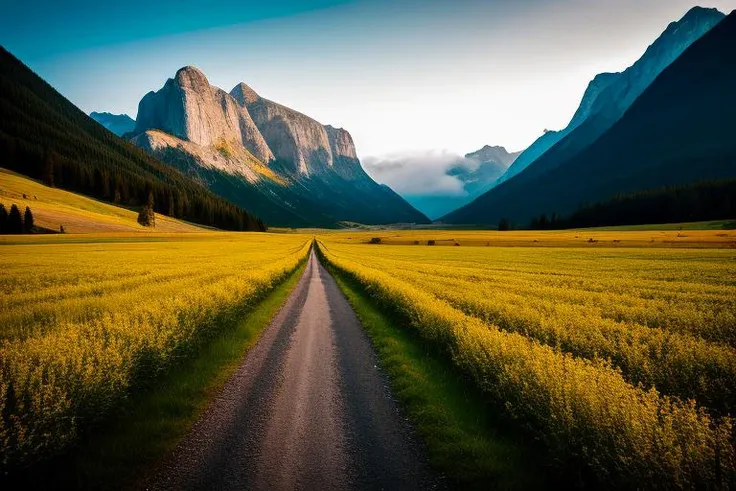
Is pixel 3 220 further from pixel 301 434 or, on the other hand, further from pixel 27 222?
pixel 301 434

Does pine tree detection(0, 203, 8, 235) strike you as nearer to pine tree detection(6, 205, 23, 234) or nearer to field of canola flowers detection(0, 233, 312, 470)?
pine tree detection(6, 205, 23, 234)

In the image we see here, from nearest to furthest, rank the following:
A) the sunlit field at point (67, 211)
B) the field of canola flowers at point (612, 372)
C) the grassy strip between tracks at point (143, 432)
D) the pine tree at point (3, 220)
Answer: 1. the field of canola flowers at point (612, 372)
2. the grassy strip between tracks at point (143, 432)
3. the pine tree at point (3, 220)
4. the sunlit field at point (67, 211)

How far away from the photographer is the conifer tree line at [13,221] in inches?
3017

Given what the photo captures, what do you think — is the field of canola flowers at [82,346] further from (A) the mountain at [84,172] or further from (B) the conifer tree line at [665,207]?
(B) the conifer tree line at [665,207]

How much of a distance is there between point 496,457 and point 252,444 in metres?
5.33

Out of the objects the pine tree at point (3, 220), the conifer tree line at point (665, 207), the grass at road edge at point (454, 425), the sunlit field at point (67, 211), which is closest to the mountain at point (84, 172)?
the sunlit field at point (67, 211)

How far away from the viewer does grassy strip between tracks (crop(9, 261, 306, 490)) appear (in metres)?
6.30

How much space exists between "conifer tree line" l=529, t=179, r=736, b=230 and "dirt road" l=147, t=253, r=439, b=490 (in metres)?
166

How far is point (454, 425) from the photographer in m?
8.21

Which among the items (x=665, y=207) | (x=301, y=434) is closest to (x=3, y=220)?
(x=301, y=434)

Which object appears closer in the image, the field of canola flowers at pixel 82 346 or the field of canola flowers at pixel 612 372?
the field of canola flowers at pixel 612 372

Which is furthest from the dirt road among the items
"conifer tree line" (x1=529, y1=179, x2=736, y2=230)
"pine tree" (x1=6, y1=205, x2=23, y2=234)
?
"conifer tree line" (x1=529, y1=179, x2=736, y2=230)

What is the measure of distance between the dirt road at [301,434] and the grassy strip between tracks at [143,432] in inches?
16.9

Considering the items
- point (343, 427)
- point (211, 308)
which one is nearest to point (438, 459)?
point (343, 427)
